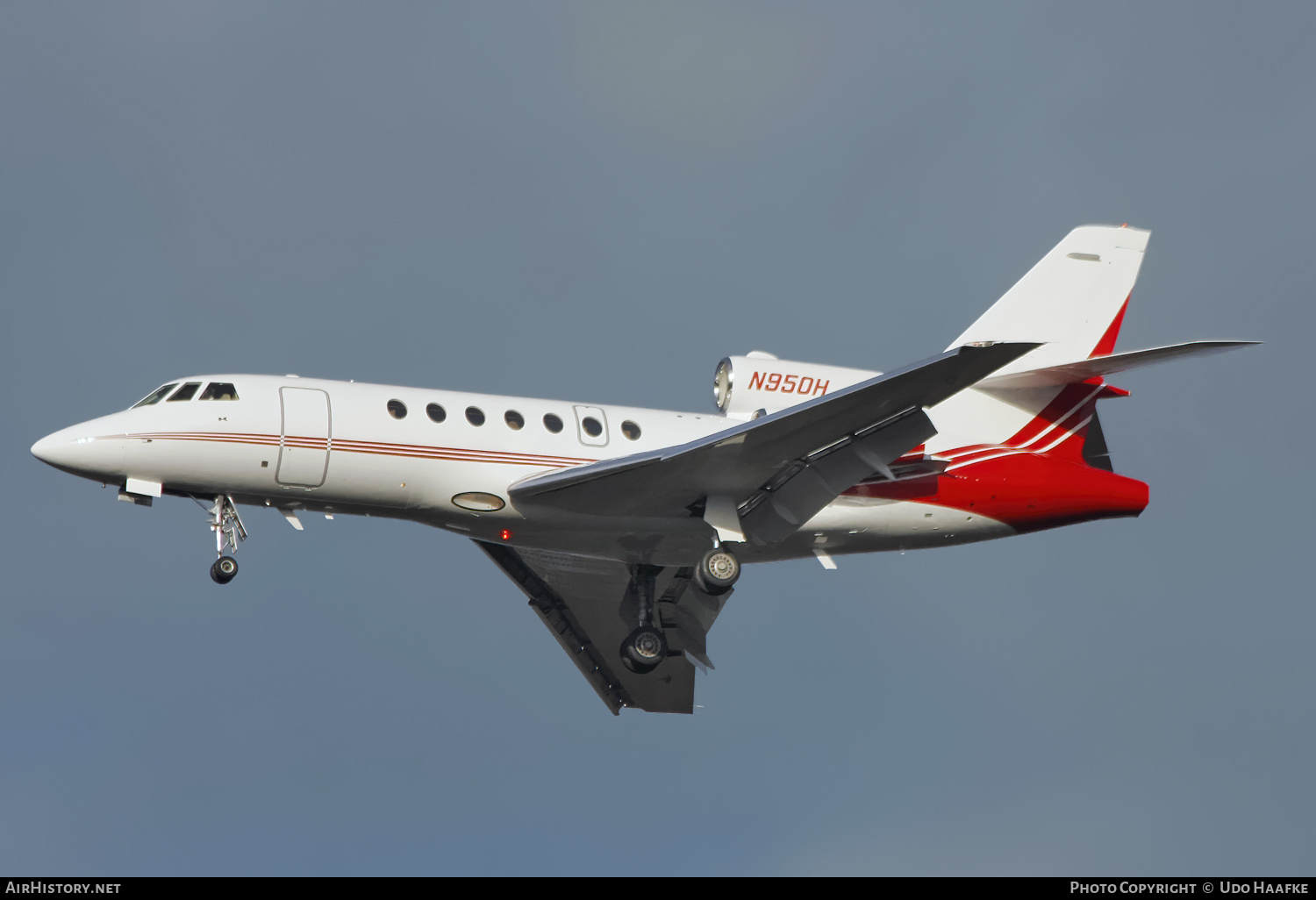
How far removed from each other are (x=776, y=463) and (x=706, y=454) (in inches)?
48.7

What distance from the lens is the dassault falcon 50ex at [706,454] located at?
22.9 m

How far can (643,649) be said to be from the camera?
1070 inches

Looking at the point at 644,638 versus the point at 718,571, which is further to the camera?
the point at 644,638

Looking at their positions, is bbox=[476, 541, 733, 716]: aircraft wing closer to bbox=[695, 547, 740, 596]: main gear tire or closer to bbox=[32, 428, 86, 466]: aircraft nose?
bbox=[695, 547, 740, 596]: main gear tire

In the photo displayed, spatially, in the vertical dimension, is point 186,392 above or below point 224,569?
above

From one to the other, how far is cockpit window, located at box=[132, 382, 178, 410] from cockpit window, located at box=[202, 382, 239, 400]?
515 mm

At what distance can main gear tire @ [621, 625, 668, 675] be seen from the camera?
27.2 meters

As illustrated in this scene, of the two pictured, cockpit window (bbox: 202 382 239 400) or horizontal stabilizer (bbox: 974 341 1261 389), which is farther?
cockpit window (bbox: 202 382 239 400)

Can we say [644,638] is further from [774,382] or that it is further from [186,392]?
[186,392]

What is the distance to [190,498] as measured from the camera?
23578 mm

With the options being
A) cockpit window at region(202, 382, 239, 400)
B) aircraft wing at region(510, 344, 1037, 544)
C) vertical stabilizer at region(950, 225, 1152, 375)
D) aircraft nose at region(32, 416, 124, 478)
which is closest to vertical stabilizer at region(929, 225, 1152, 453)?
vertical stabilizer at region(950, 225, 1152, 375)

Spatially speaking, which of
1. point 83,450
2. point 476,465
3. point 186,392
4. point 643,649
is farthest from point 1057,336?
point 83,450

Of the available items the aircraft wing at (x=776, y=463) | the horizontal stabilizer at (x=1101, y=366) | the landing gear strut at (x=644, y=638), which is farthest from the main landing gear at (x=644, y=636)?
the horizontal stabilizer at (x=1101, y=366)

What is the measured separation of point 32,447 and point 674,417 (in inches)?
382
